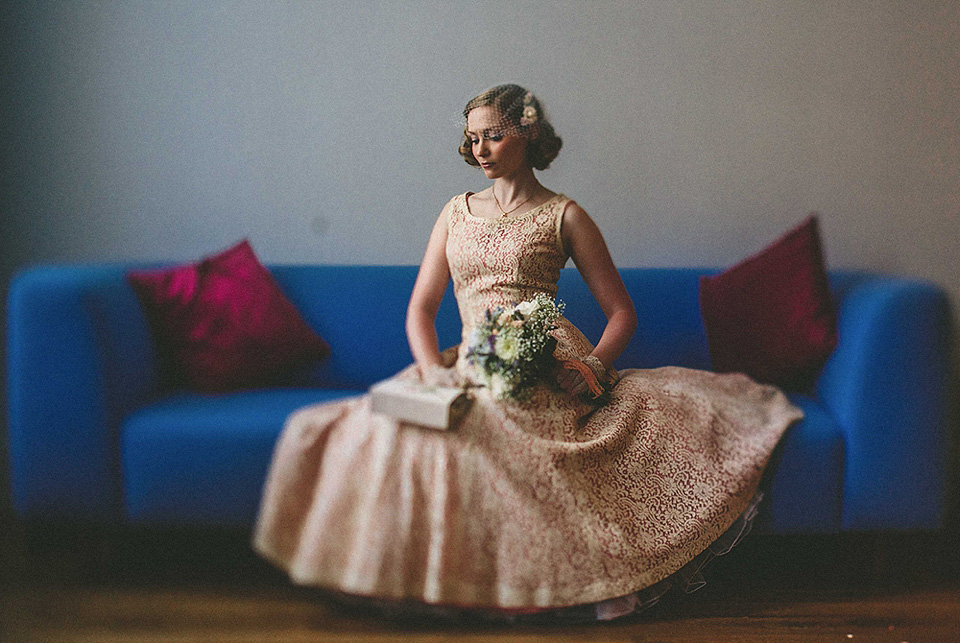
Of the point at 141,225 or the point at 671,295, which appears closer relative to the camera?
the point at 141,225

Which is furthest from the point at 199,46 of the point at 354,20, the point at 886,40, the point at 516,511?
the point at 886,40

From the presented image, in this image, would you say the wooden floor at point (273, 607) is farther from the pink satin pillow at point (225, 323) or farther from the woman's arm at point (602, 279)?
the woman's arm at point (602, 279)

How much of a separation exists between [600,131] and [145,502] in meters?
1.40

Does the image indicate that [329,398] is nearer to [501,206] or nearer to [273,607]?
[273,607]

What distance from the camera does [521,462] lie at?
131 centimetres

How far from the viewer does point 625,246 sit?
1.93 m

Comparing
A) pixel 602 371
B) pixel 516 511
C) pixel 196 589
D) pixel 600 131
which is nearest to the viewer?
pixel 196 589

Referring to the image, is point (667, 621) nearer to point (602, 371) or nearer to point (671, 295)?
point (602, 371)

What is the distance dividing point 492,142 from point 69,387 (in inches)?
38.1

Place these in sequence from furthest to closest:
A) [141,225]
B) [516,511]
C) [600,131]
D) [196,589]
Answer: [600,131], [141,225], [516,511], [196,589]

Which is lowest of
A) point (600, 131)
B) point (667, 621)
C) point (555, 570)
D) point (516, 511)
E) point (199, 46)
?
point (667, 621)

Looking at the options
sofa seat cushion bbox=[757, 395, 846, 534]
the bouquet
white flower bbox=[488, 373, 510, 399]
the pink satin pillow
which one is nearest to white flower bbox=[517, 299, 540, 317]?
the bouquet

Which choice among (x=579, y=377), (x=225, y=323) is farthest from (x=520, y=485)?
(x=225, y=323)

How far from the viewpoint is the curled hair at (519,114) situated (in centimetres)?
144
